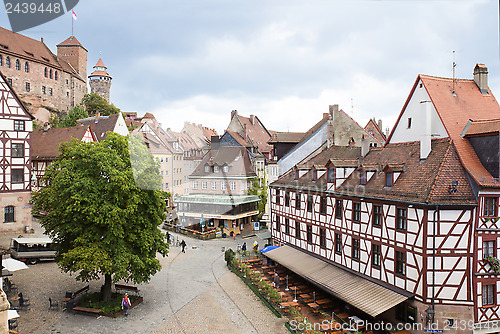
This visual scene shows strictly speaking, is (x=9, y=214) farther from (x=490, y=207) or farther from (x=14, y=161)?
(x=490, y=207)

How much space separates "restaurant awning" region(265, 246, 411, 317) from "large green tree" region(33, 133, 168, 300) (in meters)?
7.67

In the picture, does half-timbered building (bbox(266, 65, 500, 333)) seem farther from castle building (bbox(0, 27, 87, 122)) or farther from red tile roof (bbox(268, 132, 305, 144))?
castle building (bbox(0, 27, 87, 122))

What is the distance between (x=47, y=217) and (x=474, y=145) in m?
17.3

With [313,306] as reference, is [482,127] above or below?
above

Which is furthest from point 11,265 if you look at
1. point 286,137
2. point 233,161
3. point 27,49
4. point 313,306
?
point 27,49

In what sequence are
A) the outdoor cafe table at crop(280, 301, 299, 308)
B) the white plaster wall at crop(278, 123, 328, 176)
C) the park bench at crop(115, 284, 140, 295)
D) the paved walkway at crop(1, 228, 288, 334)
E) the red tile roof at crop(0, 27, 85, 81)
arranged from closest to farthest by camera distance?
the paved walkway at crop(1, 228, 288, 334) → the outdoor cafe table at crop(280, 301, 299, 308) → the park bench at crop(115, 284, 140, 295) → the white plaster wall at crop(278, 123, 328, 176) → the red tile roof at crop(0, 27, 85, 81)

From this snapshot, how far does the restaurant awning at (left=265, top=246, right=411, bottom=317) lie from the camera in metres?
14.3

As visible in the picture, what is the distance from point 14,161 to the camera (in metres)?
27.5

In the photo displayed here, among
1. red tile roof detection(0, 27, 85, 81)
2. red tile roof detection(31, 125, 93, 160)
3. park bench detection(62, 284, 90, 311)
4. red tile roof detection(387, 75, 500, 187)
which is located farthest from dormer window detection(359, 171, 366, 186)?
red tile roof detection(0, 27, 85, 81)

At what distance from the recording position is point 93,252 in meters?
14.8

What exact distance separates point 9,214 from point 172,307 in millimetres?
17330

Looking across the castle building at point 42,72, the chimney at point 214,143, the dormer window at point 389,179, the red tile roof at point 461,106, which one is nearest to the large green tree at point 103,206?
the dormer window at point 389,179

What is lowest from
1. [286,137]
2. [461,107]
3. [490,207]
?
[490,207]

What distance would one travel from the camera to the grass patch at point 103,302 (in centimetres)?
1592
